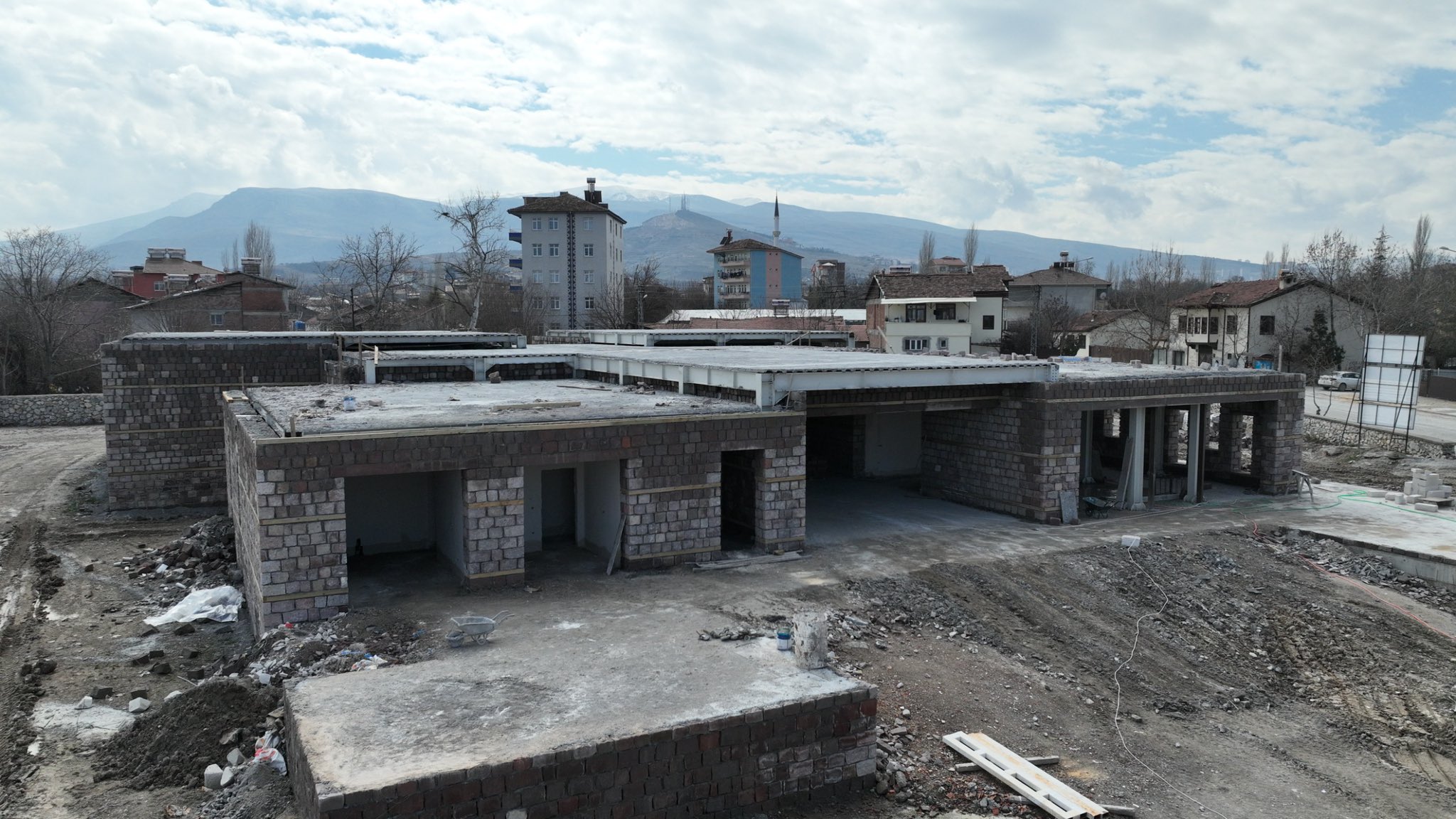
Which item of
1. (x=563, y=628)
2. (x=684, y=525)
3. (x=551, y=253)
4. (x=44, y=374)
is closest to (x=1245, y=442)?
(x=684, y=525)

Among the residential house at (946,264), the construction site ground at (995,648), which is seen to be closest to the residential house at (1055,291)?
the residential house at (946,264)

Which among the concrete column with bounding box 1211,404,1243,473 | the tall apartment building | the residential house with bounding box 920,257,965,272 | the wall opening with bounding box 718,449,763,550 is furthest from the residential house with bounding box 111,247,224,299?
the residential house with bounding box 920,257,965,272

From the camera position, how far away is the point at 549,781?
920 cm

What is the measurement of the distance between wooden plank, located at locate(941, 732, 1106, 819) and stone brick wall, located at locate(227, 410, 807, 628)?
7.48m

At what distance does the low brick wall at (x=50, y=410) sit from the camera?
145 feet

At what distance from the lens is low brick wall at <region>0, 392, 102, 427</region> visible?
44312 millimetres

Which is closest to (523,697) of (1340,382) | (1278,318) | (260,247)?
(1340,382)

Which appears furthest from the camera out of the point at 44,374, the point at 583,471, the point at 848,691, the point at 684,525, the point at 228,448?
the point at 44,374

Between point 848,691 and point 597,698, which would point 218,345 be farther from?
point 848,691

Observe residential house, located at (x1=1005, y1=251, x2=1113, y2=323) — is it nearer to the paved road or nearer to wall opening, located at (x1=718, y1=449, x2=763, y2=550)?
the paved road

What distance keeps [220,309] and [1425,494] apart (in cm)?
5255

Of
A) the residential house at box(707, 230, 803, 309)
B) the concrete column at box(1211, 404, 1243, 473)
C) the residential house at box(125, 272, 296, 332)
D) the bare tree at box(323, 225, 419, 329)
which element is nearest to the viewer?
the concrete column at box(1211, 404, 1243, 473)

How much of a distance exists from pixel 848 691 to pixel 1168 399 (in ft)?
57.7

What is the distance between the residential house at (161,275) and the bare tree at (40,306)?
626 cm
